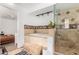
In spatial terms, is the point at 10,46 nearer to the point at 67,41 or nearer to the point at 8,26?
the point at 8,26

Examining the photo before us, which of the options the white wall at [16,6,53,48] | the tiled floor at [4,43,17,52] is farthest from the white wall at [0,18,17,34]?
the tiled floor at [4,43,17,52]

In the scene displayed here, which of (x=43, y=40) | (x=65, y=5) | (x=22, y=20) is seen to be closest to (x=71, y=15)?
(x=65, y=5)

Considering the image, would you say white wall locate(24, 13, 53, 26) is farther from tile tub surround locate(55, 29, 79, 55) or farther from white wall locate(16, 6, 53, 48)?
tile tub surround locate(55, 29, 79, 55)

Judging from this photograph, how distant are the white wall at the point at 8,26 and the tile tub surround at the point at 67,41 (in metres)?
0.59

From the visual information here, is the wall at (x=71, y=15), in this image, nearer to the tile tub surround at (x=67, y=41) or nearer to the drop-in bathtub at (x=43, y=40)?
the tile tub surround at (x=67, y=41)

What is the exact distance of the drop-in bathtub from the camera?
4.97 feet

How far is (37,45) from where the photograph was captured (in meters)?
1.53

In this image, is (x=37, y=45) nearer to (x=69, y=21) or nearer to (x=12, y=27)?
(x=12, y=27)

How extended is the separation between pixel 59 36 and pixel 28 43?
423mm

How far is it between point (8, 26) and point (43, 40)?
1.61 ft

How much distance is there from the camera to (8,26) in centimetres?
149

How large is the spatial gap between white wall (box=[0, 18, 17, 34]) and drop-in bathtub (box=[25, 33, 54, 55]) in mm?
207

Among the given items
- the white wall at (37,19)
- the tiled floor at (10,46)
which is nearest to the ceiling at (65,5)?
the white wall at (37,19)

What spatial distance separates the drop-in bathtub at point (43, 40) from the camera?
1516 mm
